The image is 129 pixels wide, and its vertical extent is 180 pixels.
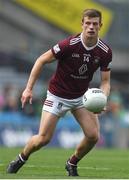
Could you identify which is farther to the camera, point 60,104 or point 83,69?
point 60,104

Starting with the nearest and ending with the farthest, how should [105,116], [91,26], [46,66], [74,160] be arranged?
1. [91,26]
2. [74,160]
3. [105,116]
4. [46,66]

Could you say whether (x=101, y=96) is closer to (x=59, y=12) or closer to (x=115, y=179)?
(x=115, y=179)

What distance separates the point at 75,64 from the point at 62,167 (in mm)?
2900

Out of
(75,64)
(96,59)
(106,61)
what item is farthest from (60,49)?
(106,61)

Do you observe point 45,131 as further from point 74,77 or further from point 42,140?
point 74,77

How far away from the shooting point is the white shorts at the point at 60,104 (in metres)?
12.8

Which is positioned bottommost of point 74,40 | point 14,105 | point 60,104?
point 14,105

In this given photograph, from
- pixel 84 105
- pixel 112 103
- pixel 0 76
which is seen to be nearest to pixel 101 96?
pixel 84 105

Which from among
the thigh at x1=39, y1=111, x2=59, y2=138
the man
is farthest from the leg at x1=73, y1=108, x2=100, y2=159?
the thigh at x1=39, y1=111, x2=59, y2=138

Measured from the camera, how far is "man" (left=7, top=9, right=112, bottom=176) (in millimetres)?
12547

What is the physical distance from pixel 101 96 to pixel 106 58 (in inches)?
27.4

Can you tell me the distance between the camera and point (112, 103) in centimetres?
2758

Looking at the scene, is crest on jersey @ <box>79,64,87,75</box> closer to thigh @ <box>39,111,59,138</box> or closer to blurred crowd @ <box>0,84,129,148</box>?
thigh @ <box>39,111,59,138</box>

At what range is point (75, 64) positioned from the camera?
12680 millimetres
